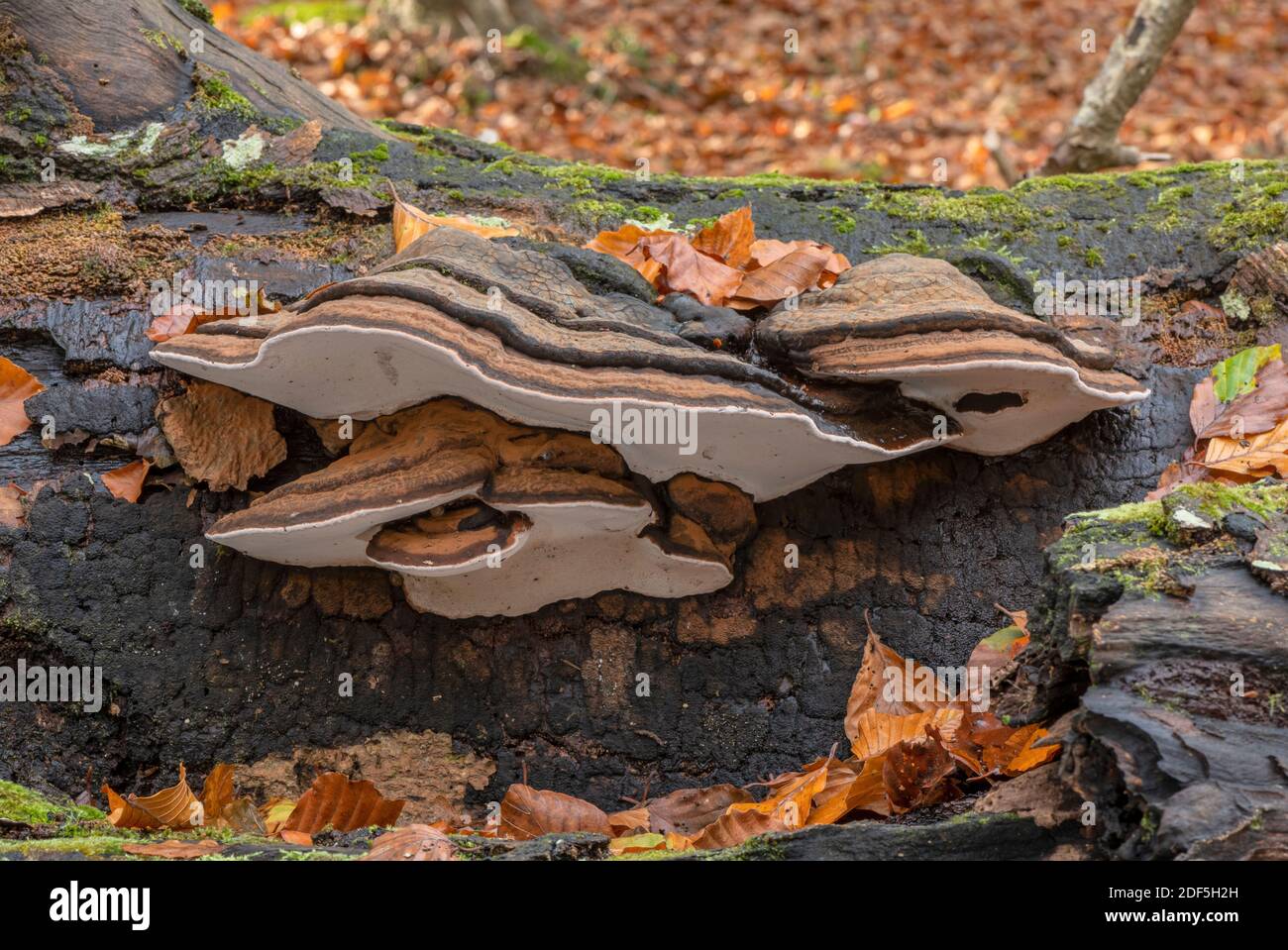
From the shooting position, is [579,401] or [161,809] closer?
[579,401]

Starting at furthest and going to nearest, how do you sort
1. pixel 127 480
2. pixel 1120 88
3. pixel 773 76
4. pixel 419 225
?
pixel 773 76 → pixel 1120 88 → pixel 419 225 → pixel 127 480

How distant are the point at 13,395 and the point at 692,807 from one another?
94.0 inches

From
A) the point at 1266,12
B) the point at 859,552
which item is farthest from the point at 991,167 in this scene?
the point at 859,552

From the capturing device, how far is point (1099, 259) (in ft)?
12.5

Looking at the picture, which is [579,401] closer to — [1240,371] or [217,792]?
[217,792]

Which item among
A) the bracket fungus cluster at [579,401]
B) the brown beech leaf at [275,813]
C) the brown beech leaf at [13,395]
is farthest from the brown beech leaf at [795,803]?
the brown beech leaf at [13,395]

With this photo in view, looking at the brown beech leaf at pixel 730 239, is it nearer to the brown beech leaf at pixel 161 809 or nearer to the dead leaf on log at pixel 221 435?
the dead leaf on log at pixel 221 435

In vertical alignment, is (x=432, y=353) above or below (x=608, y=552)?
above

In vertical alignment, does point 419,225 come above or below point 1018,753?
above

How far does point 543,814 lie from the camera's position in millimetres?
3074

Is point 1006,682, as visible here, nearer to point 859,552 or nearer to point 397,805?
point 859,552

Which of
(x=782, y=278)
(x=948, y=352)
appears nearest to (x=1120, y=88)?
(x=782, y=278)

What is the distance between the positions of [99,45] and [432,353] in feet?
7.63
